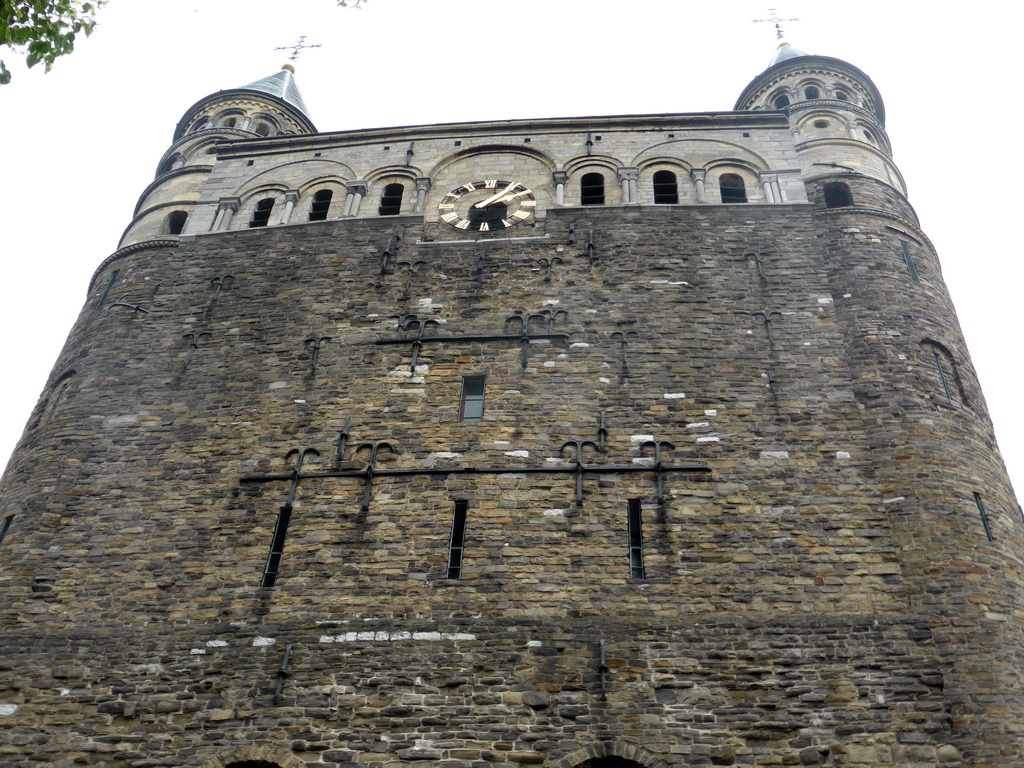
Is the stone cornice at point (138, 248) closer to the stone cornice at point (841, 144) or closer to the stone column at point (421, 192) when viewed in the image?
the stone column at point (421, 192)

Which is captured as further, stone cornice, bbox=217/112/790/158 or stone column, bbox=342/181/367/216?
stone cornice, bbox=217/112/790/158

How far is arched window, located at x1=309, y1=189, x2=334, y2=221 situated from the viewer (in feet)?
63.3

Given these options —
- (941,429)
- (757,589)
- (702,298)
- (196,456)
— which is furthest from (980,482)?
(196,456)

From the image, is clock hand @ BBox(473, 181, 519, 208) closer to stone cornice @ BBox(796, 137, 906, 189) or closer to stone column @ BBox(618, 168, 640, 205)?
stone column @ BBox(618, 168, 640, 205)

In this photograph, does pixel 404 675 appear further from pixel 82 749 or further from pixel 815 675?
pixel 815 675

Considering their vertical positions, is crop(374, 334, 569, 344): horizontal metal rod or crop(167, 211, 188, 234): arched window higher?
crop(167, 211, 188, 234): arched window

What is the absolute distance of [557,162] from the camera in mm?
19281

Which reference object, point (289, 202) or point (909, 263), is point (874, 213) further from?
point (289, 202)

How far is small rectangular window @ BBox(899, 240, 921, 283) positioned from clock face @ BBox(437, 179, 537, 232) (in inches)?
282

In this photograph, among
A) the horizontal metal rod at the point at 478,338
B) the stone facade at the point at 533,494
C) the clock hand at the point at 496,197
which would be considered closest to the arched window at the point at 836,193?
the stone facade at the point at 533,494

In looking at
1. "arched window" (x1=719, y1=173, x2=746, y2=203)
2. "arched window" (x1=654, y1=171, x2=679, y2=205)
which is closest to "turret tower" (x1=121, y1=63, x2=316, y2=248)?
"arched window" (x1=654, y1=171, x2=679, y2=205)

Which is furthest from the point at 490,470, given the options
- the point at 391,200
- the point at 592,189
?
the point at 391,200

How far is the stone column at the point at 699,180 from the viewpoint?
59.6 ft

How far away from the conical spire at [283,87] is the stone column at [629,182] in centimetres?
1117
